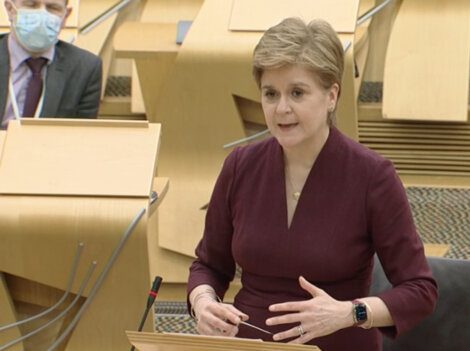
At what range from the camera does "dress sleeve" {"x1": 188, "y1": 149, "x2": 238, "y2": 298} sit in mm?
1531

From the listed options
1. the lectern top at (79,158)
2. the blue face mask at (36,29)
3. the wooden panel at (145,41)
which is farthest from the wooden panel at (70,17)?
the lectern top at (79,158)

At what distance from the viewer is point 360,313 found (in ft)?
4.53

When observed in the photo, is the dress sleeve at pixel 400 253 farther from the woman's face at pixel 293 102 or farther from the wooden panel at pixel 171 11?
the wooden panel at pixel 171 11

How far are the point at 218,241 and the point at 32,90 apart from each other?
3.67ft

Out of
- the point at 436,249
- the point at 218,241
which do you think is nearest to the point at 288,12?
the point at 436,249

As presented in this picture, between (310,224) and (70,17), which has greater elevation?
(70,17)

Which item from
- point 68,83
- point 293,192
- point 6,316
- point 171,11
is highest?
point 171,11

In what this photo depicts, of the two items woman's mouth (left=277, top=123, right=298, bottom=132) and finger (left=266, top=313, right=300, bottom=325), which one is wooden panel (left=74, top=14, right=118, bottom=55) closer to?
woman's mouth (left=277, top=123, right=298, bottom=132)

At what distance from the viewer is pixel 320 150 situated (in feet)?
4.88

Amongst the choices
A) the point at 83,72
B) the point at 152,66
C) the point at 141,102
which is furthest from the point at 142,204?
the point at 141,102

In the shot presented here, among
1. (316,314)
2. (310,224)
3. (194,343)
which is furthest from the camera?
(310,224)

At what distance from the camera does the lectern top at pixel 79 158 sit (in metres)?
1.90

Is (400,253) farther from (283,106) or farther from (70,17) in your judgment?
(70,17)

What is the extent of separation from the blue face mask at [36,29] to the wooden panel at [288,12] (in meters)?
0.43
